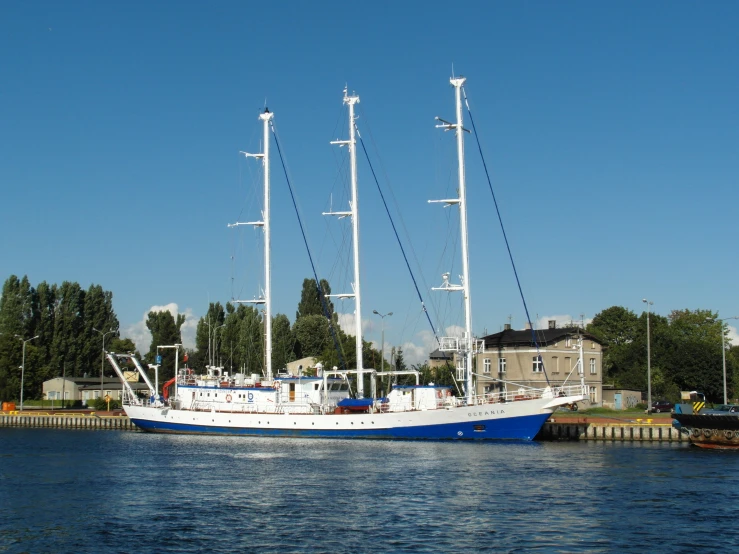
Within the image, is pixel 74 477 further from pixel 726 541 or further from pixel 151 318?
pixel 151 318

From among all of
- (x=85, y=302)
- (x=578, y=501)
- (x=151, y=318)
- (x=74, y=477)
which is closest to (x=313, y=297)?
(x=151, y=318)

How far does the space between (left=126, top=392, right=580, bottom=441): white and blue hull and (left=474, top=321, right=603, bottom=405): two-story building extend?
24766 millimetres

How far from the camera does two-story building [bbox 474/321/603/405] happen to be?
8256 centimetres

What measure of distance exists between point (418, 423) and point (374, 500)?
2432 cm

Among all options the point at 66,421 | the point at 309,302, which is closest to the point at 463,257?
the point at 66,421

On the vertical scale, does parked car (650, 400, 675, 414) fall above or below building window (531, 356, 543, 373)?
below

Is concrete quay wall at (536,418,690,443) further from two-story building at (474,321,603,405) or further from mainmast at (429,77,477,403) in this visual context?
two-story building at (474,321,603,405)

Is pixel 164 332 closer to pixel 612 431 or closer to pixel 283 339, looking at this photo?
pixel 283 339

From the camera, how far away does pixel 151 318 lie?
421ft

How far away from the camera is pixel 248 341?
111250 millimetres

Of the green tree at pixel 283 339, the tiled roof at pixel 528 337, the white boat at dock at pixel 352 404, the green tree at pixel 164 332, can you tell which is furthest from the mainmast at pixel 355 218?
the green tree at pixel 164 332

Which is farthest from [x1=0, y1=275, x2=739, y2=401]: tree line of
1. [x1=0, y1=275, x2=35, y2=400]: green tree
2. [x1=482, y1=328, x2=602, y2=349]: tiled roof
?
[x1=482, y1=328, x2=602, y2=349]: tiled roof

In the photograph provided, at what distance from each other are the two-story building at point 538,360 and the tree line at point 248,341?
961cm

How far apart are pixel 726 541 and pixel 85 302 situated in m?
106
